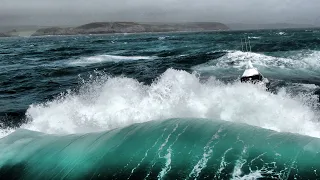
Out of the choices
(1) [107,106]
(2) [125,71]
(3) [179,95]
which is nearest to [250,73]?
(3) [179,95]

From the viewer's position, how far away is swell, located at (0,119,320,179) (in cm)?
842

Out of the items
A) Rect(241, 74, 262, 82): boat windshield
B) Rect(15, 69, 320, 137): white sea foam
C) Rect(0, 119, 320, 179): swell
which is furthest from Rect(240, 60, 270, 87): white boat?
Rect(0, 119, 320, 179): swell

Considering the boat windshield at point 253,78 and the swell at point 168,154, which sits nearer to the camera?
the swell at point 168,154

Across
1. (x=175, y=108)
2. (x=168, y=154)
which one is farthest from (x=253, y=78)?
(x=168, y=154)

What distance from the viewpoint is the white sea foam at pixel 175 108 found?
12898 millimetres

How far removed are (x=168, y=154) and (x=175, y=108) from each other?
5.17m

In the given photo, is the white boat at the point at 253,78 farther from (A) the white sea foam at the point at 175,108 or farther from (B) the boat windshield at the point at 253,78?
(A) the white sea foam at the point at 175,108

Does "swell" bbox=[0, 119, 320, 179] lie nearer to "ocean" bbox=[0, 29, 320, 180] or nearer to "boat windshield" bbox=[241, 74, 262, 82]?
"ocean" bbox=[0, 29, 320, 180]

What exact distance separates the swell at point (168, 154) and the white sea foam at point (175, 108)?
1399mm

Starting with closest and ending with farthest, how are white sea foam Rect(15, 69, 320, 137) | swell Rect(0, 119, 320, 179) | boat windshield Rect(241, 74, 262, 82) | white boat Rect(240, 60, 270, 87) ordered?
swell Rect(0, 119, 320, 179) < white sea foam Rect(15, 69, 320, 137) < white boat Rect(240, 60, 270, 87) < boat windshield Rect(241, 74, 262, 82)

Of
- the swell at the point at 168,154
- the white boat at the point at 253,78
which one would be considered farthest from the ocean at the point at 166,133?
the white boat at the point at 253,78

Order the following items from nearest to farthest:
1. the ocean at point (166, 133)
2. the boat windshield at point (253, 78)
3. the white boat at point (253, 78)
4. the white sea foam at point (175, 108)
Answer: the ocean at point (166, 133) < the white sea foam at point (175, 108) < the white boat at point (253, 78) < the boat windshield at point (253, 78)

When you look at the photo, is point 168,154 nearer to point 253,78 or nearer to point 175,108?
point 175,108

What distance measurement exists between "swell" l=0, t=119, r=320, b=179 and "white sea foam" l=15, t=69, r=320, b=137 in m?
1.40
